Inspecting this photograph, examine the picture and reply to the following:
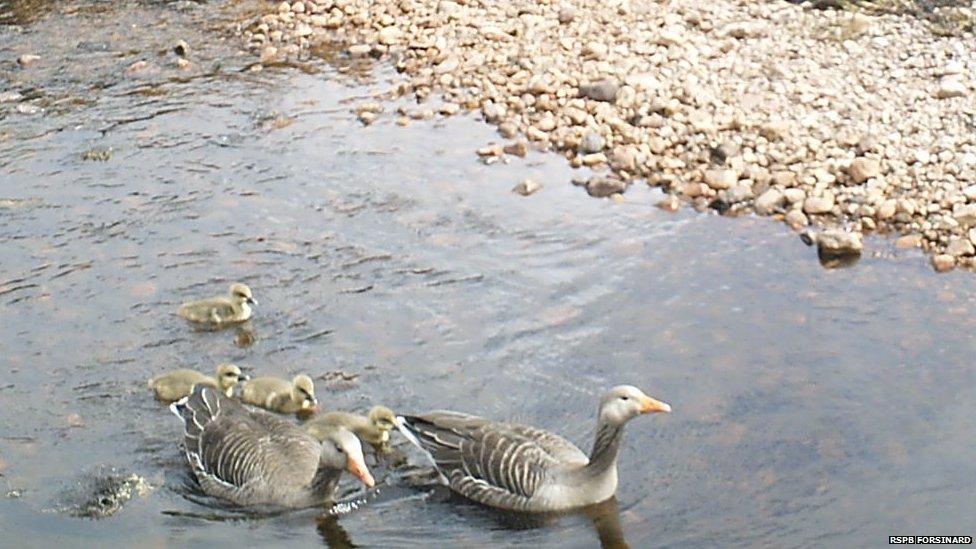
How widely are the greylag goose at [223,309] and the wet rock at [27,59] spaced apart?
8.00 meters

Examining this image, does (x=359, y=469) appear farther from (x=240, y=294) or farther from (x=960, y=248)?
(x=960, y=248)

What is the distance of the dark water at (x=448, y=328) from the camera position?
10.9m

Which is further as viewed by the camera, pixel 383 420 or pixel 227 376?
pixel 227 376

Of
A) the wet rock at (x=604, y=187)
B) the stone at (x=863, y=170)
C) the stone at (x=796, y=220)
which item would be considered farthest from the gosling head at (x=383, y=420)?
the stone at (x=863, y=170)

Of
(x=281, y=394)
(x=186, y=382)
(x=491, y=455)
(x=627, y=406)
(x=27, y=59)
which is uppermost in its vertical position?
(x=627, y=406)

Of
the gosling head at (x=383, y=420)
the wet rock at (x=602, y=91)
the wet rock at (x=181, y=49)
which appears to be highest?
the wet rock at (x=602, y=91)

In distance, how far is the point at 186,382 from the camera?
12.3m

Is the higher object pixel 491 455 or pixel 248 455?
pixel 491 455

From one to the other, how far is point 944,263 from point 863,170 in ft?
5.88

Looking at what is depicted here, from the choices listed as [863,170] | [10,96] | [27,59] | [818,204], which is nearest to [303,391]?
[818,204]

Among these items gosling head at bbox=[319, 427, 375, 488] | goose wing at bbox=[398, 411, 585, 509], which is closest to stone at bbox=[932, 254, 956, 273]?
goose wing at bbox=[398, 411, 585, 509]

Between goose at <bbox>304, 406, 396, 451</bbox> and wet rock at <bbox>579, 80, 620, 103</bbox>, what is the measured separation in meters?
7.06

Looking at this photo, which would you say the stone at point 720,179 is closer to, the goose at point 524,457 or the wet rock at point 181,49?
the goose at point 524,457

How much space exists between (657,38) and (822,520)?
1007 cm
